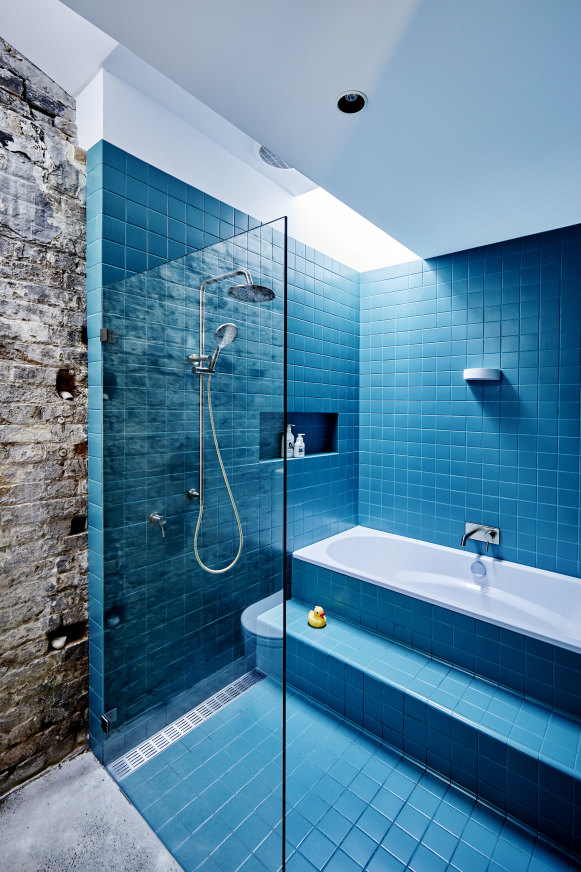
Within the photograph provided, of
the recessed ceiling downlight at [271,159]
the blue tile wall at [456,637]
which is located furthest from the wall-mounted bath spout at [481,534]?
the recessed ceiling downlight at [271,159]

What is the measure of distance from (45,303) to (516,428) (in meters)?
2.62

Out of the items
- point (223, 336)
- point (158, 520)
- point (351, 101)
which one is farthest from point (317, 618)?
point (351, 101)

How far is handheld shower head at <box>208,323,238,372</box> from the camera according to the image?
1385 millimetres

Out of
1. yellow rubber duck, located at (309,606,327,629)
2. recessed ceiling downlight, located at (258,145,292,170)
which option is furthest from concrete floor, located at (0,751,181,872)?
recessed ceiling downlight, located at (258,145,292,170)

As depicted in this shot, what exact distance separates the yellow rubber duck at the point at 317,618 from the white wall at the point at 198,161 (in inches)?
90.4

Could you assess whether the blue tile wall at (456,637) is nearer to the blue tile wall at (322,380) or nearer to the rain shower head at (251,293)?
the blue tile wall at (322,380)

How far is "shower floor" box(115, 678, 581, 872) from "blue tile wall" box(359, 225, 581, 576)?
144cm

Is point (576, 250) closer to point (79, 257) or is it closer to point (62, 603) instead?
point (79, 257)

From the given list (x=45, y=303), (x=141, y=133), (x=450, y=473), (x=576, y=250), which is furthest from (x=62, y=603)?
(x=576, y=250)

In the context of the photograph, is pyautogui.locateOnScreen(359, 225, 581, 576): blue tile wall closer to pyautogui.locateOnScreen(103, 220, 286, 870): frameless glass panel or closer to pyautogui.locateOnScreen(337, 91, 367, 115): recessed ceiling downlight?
pyautogui.locateOnScreen(337, 91, 367, 115): recessed ceiling downlight

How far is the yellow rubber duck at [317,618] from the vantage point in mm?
2328

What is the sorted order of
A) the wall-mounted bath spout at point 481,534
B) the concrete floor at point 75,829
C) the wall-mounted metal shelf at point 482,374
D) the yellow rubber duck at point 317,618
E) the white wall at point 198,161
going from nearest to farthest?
the concrete floor at point 75,829 < the white wall at point 198,161 < the yellow rubber duck at point 317,618 < the wall-mounted metal shelf at point 482,374 < the wall-mounted bath spout at point 481,534

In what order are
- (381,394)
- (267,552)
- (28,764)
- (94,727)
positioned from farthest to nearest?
1. (381,394)
2. (94,727)
3. (28,764)
4. (267,552)

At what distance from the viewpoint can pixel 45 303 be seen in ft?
5.38
